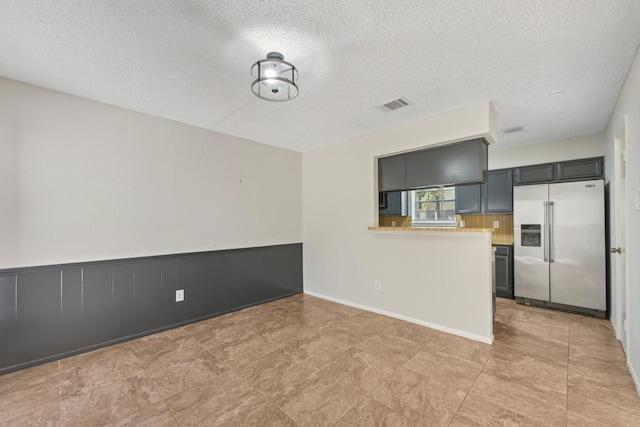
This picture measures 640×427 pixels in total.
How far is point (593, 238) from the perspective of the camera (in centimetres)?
360

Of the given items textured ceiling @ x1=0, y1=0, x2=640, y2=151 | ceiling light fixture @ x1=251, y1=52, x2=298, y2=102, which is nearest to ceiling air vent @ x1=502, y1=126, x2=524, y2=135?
textured ceiling @ x1=0, y1=0, x2=640, y2=151

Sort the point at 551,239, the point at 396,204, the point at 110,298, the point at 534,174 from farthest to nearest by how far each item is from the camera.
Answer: the point at 396,204 → the point at 534,174 → the point at 551,239 → the point at 110,298

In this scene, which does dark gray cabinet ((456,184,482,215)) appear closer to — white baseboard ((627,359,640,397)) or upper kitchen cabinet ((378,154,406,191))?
upper kitchen cabinet ((378,154,406,191))

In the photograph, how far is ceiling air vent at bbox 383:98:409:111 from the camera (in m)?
2.88

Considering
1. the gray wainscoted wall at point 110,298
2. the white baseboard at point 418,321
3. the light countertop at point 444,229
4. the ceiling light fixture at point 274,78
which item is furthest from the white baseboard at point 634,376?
the gray wainscoted wall at point 110,298

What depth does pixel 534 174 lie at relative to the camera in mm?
4215

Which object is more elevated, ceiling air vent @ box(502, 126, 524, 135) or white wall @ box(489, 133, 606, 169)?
ceiling air vent @ box(502, 126, 524, 135)

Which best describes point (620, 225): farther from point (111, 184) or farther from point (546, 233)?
point (111, 184)

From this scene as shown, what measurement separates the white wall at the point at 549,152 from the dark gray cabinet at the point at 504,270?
54.5 inches

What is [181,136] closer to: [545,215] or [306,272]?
[306,272]

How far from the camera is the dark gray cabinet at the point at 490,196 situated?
4484 millimetres

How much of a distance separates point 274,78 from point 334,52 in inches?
18.9

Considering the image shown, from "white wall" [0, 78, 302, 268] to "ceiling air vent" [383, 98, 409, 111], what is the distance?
84.7 inches

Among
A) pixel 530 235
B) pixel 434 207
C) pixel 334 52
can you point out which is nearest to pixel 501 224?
pixel 530 235
